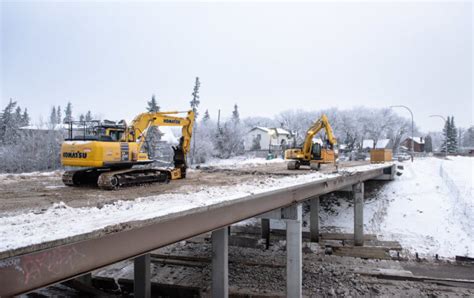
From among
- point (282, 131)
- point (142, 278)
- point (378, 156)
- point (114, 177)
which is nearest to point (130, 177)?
point (114, 177)

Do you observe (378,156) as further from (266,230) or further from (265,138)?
(265,138)

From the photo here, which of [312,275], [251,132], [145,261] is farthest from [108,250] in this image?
[251,132]

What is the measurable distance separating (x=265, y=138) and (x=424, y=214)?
5842cm

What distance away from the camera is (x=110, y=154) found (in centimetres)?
915

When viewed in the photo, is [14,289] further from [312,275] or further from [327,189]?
[312,275]

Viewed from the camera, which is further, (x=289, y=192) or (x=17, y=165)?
(x=17, y=165)

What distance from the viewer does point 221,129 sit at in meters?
56.5

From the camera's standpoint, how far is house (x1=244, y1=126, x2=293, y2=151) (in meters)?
76.1

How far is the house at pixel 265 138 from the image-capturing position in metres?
76.1

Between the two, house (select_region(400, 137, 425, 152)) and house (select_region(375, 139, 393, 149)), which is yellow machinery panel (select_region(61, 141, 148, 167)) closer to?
house (select_region(375, 139, 393, 149))

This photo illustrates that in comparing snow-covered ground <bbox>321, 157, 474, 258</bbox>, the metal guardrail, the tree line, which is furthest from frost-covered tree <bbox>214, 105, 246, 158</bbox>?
the metal guardrail

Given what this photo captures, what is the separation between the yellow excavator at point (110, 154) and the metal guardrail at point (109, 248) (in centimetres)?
430

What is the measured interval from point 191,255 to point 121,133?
712 cm

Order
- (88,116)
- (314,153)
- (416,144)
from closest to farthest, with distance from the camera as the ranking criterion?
(314,153) → (416,144) → (88,116)
